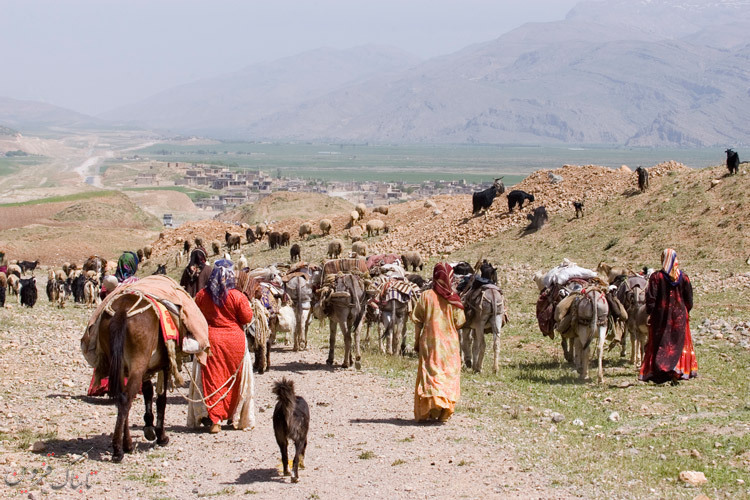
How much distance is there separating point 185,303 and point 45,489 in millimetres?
2286

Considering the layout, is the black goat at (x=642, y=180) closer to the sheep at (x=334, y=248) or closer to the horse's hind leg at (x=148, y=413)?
the sheep at (x=334, y=248)

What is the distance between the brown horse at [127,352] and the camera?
8203 millimetres

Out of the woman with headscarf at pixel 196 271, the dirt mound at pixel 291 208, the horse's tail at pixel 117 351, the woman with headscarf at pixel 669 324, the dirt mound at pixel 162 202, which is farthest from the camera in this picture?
the dirt mound at pixel 162 202

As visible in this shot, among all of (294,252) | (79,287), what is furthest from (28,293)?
(294,252)

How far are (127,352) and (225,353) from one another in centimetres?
158

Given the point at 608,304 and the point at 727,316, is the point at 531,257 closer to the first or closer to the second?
the point at 727,316

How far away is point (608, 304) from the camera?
523 inches

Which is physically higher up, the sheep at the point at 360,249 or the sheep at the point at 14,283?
the sheep at the point at 360,249

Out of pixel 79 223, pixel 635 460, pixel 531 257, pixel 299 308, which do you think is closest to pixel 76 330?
pixel 299 308

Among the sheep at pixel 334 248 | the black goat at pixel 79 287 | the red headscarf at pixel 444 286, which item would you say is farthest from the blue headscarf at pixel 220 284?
the sheep at pixel 334 248

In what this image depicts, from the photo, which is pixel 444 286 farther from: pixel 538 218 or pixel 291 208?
pixel 291 208

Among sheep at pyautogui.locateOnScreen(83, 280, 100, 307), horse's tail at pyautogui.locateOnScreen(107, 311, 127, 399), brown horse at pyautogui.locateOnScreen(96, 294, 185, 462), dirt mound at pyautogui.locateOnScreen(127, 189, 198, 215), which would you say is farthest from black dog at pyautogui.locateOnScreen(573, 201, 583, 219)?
dirt mound at pyautogui.locateOnScreen(127, 189, 198, 215)

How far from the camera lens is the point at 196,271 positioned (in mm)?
12148

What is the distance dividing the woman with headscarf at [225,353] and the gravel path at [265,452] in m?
0.29
